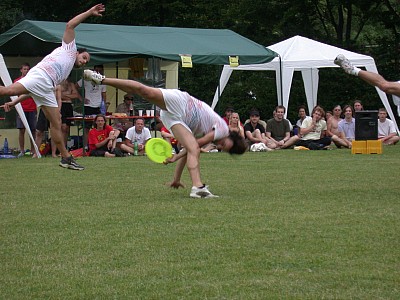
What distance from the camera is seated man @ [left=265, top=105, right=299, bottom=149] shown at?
20797 millimetres

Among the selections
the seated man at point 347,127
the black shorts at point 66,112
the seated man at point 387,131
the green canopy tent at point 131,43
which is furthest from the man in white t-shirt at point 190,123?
the seated man at point 387,131

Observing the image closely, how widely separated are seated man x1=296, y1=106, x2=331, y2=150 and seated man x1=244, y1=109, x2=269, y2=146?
1.10m

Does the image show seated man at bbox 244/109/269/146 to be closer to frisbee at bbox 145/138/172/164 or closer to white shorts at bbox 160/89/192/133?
frisbee at bbox 145/138/172/164

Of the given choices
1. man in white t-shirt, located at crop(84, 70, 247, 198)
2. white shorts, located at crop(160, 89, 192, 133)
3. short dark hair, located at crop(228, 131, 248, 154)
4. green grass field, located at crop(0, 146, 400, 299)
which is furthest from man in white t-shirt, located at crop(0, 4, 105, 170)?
short dark hair, located at crop(228, 131, 248, 154)

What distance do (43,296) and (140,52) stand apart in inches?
566

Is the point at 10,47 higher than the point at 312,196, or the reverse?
the point at 10,47

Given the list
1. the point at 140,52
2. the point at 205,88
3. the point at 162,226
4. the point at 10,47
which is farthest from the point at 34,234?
the point at 205,88

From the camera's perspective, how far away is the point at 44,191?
10859mm

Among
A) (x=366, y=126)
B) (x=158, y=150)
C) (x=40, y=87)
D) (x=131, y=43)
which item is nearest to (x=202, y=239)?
(x=158, y=150)

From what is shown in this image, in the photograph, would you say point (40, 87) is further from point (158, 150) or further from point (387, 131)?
point (387, 131)

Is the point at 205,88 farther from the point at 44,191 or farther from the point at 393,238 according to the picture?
the point at 393,238

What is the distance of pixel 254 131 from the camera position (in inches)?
803

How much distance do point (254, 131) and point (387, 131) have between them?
3.88 m

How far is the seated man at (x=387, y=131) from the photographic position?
21.9m
